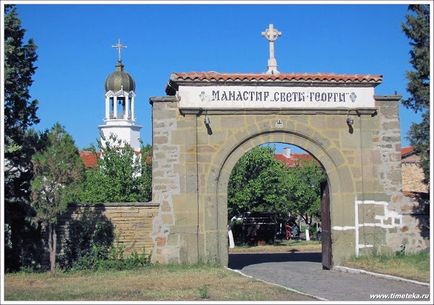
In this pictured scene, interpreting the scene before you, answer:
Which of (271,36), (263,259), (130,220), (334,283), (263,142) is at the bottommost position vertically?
(263,259)

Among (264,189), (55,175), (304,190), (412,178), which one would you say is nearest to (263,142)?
(55,175)

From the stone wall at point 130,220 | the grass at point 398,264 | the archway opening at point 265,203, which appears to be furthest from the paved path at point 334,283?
the archway opening at point 265,203

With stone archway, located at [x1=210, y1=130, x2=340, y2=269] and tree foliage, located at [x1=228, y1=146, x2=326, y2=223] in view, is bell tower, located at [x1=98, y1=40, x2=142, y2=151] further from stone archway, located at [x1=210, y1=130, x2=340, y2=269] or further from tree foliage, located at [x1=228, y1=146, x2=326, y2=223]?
stone archway, located at [x1=210, y1=130, x2=340, y2=269]

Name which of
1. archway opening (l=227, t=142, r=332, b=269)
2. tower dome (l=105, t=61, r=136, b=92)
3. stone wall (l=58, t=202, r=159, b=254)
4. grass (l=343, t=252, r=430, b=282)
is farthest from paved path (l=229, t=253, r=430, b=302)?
tower dome (l=105, t=61, r=136, b=92)

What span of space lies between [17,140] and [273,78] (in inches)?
285

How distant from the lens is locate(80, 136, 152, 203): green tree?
30.0 metres

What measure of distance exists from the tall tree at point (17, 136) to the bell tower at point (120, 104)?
3405 centimetres

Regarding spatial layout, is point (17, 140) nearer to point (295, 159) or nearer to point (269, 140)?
point (269, 140)


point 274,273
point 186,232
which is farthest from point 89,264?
point 274,273

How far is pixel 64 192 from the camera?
16078mm

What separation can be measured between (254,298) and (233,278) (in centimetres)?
329

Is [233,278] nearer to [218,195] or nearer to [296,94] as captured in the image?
[218,195]

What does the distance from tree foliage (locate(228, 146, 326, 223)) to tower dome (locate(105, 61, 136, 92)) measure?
59.5 feet

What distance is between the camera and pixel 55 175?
16047 millimetres
